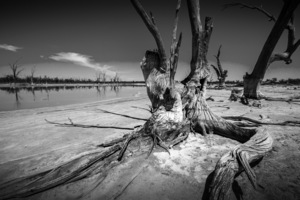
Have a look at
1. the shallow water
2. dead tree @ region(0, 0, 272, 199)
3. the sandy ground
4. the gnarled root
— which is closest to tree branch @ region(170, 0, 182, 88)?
dead tree @ region(0, 0, 272, 199)

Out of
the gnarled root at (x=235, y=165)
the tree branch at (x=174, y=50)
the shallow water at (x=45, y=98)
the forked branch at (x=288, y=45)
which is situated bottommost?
the shallow water at (x=45, y=98)

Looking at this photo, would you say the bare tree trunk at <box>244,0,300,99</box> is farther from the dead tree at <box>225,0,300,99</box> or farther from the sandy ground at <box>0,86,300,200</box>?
the sandy ground at <box>0,86,300,200</box>

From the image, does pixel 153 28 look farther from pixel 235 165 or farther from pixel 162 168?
pixel 235 165

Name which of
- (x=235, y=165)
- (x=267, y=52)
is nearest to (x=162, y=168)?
(x=235, y=165)

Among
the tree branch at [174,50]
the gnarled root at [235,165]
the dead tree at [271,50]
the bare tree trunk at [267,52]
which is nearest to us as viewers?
the gnarled root at [235,165]

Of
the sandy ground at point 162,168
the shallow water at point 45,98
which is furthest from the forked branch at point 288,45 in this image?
the shallow water at point 45,98

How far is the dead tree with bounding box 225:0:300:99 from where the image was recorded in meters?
5.62

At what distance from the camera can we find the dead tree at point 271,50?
18.4 ft

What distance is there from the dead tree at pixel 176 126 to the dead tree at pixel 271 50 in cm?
518

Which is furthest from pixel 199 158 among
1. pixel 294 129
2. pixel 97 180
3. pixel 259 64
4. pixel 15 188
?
pixel 259 64

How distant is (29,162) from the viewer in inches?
86.3

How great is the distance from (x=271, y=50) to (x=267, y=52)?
0.16 metres

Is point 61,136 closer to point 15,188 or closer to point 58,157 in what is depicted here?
point 58,157

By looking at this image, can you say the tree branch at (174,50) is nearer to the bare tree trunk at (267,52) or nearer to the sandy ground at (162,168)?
the sandy ground at (162,168)
